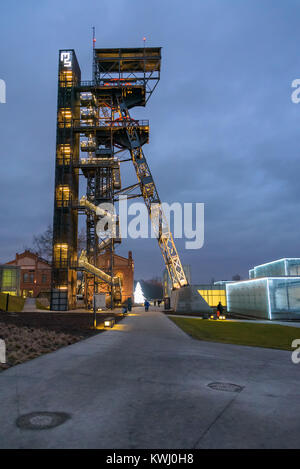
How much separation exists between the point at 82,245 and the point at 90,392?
5278 cm

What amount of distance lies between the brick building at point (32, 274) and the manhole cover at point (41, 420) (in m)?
64.7

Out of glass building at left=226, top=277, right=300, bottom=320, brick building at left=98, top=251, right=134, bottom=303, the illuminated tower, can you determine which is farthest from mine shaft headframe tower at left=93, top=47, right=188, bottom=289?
brick building at left=98, top=251, right=134, bottom=303

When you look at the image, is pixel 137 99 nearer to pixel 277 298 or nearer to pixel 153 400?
pixel 277 298

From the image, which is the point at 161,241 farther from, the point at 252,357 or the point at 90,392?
the point at 90,392

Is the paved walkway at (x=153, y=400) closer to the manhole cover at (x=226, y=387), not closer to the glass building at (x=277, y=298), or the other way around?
the manhole cover at (x=226, y=387)

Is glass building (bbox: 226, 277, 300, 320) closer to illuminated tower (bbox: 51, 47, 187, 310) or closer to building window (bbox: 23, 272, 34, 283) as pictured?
illuminated tower (bbox: 51, 47, 187, 310)

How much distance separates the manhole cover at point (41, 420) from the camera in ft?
13.8

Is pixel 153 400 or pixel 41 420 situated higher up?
pixel 41 420

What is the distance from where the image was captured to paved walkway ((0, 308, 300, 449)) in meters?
3.88

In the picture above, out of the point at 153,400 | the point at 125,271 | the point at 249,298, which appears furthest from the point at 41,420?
the point at 125,271

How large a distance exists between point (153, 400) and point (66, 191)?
3914cm

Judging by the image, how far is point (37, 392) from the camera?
583cm

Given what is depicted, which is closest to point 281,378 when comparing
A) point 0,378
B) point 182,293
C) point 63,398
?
point 63,398

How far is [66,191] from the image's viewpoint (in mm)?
41938
